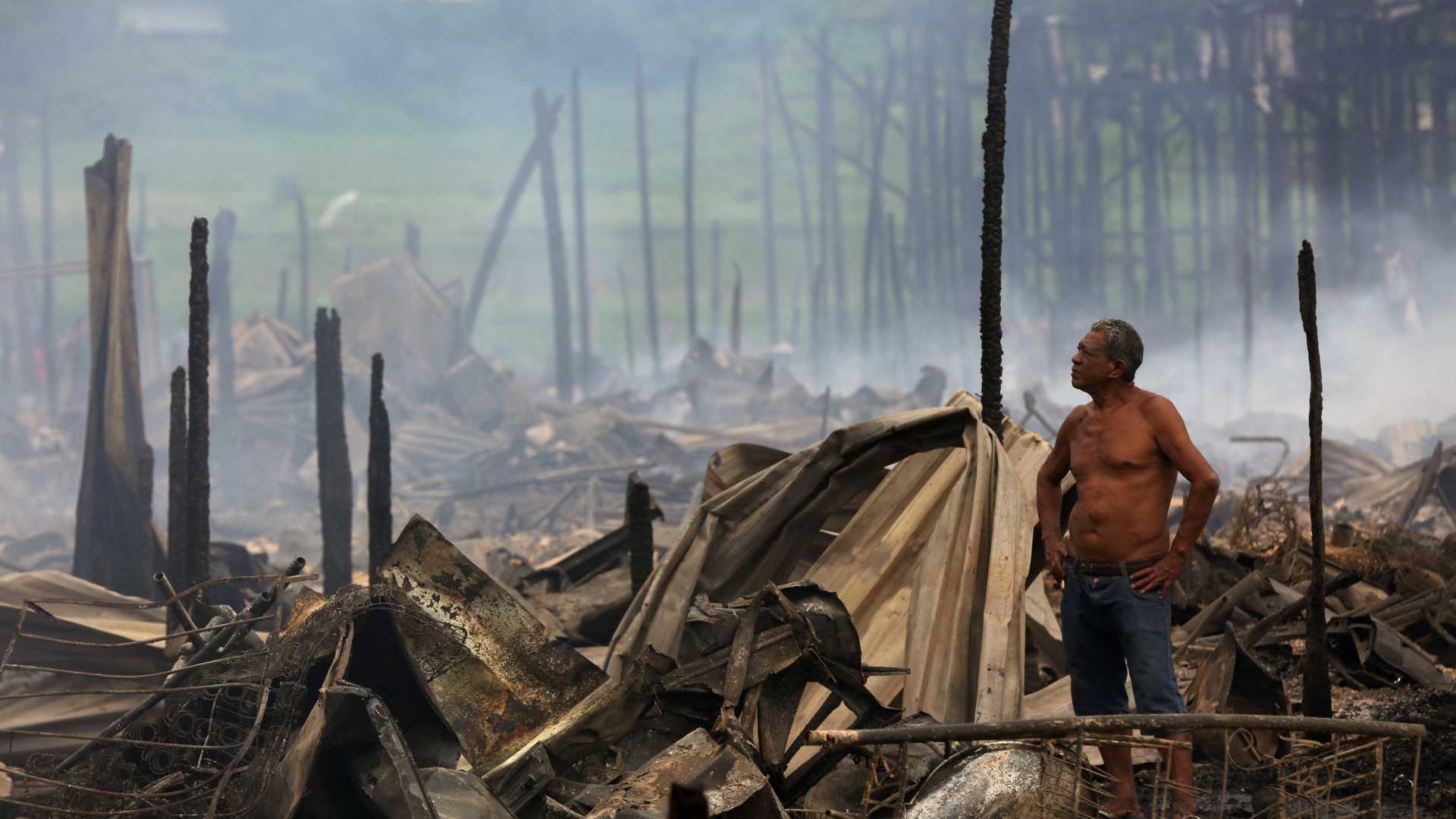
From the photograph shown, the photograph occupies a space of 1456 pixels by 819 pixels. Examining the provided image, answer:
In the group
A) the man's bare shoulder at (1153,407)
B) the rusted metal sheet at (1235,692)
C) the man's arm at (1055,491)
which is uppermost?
the man's bare shoulder at (1153,407)

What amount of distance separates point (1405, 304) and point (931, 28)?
22.0 meters

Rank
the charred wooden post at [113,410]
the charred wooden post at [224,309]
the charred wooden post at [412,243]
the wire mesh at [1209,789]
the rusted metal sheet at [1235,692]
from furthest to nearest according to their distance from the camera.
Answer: the charred wooden post at [412,243], the charred wooden post at [224,309], the charred wooden post at [113,410], the rusted metal sheet at [1235,692], the wire mesh at [1209,789]

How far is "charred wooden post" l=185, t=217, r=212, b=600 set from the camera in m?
7.96

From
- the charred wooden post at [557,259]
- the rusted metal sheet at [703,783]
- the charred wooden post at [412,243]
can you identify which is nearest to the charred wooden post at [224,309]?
the charred wooden post at [412,243]

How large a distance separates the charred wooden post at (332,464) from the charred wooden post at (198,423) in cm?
343

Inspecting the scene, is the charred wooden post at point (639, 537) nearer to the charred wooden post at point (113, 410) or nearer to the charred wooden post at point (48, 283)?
the charred wooden post at point (113, 410)

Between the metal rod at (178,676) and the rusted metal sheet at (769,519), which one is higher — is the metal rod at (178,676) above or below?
below

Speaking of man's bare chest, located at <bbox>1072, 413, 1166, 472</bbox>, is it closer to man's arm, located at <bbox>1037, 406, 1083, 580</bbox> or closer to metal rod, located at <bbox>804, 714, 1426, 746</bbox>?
man's arm, located at <bbox>1037, 406, 1083, 580</bbox>

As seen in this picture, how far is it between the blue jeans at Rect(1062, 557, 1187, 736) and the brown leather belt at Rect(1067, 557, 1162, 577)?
0.04ft

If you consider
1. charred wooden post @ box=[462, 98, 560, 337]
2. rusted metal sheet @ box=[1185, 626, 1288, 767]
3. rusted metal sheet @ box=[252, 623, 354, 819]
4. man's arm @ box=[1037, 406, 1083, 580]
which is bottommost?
rusted metal sheet @ box=[1185, 626, 1288, 767]

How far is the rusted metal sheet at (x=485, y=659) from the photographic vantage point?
16.2 ft

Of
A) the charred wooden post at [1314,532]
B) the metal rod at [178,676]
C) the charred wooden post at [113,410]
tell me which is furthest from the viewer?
the charred wooden post at [113,410]

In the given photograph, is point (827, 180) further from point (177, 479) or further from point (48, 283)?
point (177, 479)

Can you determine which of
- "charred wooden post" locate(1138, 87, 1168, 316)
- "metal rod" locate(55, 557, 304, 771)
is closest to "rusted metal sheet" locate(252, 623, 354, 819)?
"metal rod" locate(55, 557, 304, 771)
